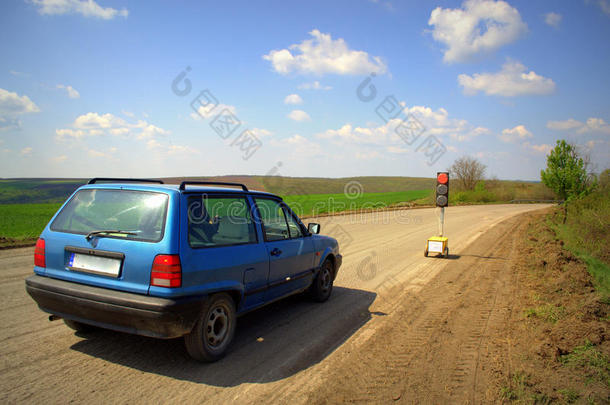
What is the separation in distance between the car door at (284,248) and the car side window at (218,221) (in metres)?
0.28

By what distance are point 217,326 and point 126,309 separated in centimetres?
96

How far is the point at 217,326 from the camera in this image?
3984 mm

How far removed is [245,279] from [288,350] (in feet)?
3.07

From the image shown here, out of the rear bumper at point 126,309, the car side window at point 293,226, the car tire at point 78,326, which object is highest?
the car side window at point 293,226

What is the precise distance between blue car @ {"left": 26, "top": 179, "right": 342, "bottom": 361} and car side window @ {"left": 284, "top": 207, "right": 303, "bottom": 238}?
2.91ft

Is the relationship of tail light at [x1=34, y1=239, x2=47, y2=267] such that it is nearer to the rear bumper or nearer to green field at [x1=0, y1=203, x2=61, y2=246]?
the rear bumper

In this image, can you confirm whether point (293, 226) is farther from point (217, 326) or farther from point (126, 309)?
point (126, 309)

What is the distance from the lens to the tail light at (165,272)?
3.42m

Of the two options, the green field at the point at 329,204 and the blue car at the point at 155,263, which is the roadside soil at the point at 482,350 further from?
the green field at the point at 329,204

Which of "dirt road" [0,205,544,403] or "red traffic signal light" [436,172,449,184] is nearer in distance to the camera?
"dirt road" [0,205,544,403]

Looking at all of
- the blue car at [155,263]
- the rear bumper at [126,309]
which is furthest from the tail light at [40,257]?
the rear bumper at [126,309]

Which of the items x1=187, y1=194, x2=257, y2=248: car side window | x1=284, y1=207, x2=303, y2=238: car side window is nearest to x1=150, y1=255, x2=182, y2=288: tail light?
x1=187, y1=194, x2=257, y2=248: car side window

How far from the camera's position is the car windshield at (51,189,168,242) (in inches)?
144

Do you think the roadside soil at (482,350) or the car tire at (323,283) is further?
the car tire at (323,283)
